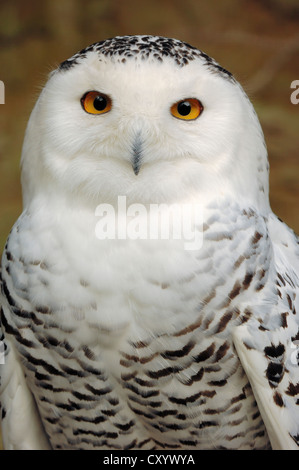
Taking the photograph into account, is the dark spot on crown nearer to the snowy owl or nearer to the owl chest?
the snowy owl

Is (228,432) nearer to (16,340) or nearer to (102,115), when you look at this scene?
(16,340)

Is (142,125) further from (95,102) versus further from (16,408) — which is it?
(16,408)

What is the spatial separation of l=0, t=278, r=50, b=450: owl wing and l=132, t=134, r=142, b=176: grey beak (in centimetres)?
41

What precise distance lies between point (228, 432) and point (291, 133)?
1.90 m

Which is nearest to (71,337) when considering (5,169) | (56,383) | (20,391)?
(56,383)

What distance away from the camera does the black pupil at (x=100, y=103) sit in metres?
1.21

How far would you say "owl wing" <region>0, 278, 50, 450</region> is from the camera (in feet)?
4.57

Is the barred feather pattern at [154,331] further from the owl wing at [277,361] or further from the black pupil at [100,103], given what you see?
the black pupil at [100,103]

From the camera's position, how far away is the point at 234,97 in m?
1.25

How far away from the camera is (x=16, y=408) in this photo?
1450 millimetres

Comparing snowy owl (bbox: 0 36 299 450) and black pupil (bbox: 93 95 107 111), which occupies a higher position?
black pupil (bbox: 93 95 107 111)

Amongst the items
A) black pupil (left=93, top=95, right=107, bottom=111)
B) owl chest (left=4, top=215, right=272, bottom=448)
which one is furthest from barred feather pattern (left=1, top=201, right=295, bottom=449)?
black pupil (left=93, top=95, right=107, bottom=111)

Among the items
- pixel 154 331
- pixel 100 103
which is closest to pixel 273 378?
pixel 154 331

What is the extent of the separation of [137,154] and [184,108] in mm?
118
